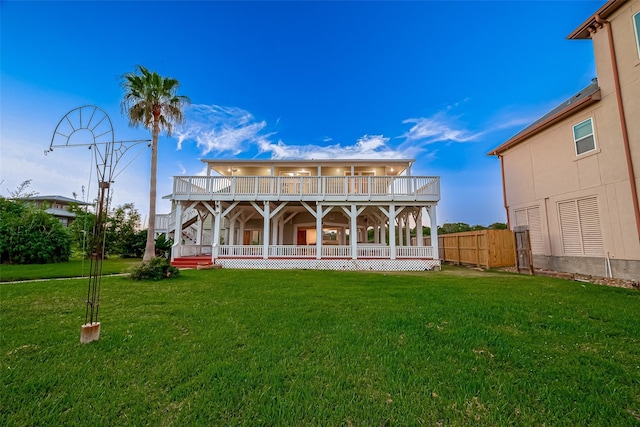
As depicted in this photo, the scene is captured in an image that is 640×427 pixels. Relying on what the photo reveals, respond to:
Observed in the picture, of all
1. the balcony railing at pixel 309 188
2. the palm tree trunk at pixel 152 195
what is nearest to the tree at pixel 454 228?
the balcony railing at pixel 309 188

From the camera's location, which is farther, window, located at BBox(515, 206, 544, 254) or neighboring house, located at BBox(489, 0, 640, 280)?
window, located at BBox(515, 206, 544, 254)

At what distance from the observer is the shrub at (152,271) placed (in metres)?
8.70

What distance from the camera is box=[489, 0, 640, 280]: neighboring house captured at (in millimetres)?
7957

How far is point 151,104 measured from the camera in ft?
41.5

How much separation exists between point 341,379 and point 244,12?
19.1 metres

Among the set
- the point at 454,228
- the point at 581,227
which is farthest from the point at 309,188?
the point at 454,228

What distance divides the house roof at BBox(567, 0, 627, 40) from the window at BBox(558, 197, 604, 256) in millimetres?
6182

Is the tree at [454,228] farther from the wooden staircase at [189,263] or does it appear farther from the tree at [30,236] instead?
the tree at [30,236]

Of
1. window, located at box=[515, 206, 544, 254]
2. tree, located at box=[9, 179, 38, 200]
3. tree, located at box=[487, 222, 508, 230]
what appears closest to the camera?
window, located at box=[515, 206, 544, 254]

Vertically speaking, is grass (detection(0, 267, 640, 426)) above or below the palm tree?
below

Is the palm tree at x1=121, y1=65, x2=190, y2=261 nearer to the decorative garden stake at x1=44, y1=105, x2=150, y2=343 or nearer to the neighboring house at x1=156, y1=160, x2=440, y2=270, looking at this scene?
the neighboring house at x1=156, y1=160, x2=440, y2=270

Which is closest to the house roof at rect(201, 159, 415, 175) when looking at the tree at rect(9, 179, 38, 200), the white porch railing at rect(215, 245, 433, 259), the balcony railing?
the balcony railing

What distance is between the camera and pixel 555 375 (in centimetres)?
261

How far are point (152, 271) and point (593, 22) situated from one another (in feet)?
59.0
